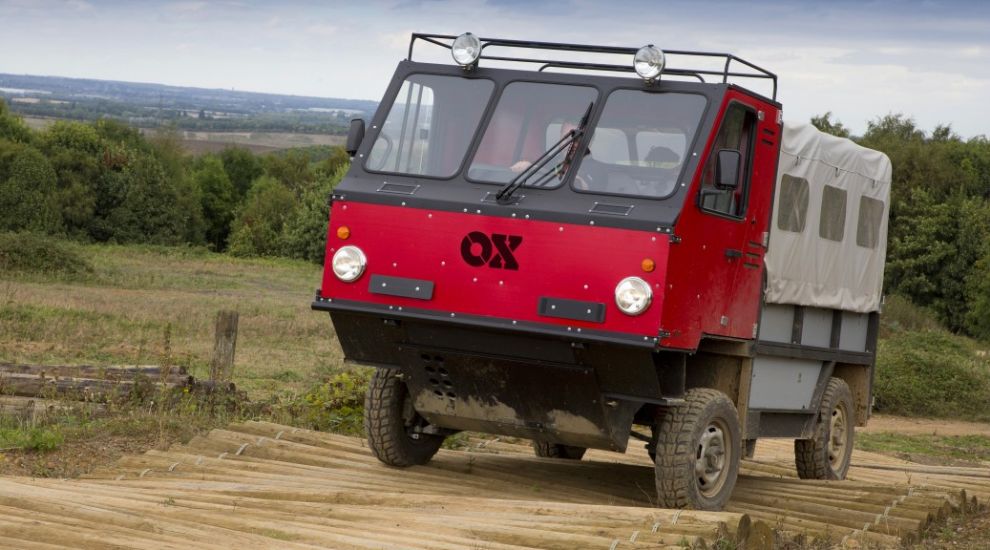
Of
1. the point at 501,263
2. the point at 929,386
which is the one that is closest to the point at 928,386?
the point at 929,386

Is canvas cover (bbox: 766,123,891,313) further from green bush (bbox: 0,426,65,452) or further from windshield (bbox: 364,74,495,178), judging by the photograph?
green bush (bbox: 0,426,65,452)

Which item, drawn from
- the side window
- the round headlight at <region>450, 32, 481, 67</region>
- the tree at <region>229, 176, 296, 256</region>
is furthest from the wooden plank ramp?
the tree at <region>229, 176, 296, 256</region>

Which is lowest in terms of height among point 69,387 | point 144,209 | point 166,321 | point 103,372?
point 144,209

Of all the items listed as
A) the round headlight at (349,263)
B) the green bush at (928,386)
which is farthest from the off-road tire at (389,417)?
the green bush at (928,386)

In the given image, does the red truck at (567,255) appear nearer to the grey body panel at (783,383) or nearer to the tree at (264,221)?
the grey body panel at (783,383)

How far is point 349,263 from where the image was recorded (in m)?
9.27

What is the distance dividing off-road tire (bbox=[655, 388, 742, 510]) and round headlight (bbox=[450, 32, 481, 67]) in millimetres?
2693

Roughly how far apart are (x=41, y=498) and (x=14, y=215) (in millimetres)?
57478

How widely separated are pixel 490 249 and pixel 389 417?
1948 mm

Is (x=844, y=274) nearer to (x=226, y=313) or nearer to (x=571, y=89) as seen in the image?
(x=571, y=89)

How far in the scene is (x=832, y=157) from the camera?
11664 mm

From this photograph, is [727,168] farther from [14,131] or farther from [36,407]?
[14,131]

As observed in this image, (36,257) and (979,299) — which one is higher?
(979,299)

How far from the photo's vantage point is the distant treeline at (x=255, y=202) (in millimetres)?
49125
